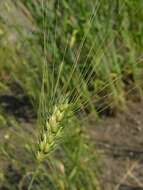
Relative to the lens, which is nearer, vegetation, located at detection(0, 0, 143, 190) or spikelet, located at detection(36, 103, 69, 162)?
spikelet, located at detection(36, 103, 69, 162)

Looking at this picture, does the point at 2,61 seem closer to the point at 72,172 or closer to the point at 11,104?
the point at 11,104

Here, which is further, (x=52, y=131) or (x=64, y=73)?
(x=64, y=73)

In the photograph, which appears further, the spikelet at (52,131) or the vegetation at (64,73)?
the vegetation at (64,73)

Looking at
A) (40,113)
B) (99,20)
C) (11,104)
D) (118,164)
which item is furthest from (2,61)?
(40,113)

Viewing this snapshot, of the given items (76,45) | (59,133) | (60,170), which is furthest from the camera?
(76,45)

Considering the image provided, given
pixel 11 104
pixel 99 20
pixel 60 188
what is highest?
pixel 99 20
